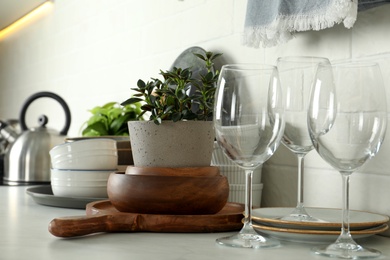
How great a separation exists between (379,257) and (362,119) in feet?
0.54

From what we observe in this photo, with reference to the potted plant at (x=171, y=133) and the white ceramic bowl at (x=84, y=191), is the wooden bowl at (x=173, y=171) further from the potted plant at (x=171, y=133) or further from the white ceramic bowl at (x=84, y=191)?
the white ceramic bowl at (x=84, y=191)

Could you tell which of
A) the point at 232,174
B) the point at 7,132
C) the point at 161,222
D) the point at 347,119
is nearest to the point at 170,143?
the point at 161,222

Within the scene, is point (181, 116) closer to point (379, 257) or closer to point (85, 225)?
point (85, 225)

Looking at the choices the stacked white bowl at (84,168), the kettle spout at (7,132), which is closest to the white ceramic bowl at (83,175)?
the stacked white bowl at (84,168)

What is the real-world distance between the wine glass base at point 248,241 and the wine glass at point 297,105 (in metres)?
0.07

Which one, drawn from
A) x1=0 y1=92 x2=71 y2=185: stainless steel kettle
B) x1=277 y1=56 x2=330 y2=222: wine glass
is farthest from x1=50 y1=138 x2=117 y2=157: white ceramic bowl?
x1=0 y1=92 x2=71 y2=185: stainless steel kettle

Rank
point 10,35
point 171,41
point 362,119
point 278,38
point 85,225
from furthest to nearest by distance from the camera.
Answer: point 10,35 < point 171,41 < point 278,38 < point 85,225 < point 362,119

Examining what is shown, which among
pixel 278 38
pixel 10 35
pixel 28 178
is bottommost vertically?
pixel 28 178

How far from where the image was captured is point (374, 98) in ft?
2.48

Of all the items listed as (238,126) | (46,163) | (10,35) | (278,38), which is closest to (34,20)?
(10,35)

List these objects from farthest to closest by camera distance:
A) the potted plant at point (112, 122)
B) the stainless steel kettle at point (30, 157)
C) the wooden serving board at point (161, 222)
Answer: the stainless steel kettle at point (30, 157) → the potted plant at point (112, 122) → the wooden serving board at point (161, 222)

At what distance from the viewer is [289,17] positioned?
1.11 meters

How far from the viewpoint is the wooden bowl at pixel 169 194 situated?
994mm

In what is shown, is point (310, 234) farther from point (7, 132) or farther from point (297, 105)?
point (7, 132)
